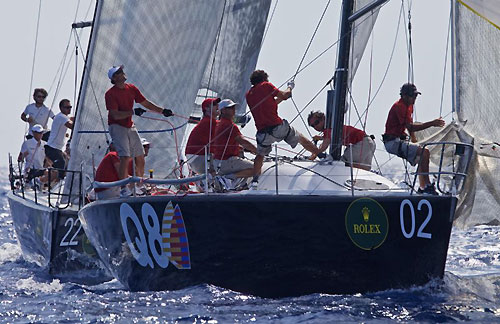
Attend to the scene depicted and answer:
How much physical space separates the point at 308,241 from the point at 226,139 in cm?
173

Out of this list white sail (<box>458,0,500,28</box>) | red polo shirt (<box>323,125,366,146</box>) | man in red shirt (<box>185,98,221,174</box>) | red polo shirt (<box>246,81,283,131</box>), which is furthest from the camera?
red polo shirt (<box>323,125,366,146</box>)

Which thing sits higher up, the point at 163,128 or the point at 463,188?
the point at 163,128

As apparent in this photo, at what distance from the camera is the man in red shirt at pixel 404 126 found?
388 inches

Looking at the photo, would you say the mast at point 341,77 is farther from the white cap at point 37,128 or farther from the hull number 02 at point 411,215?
the white cap at point 37,128

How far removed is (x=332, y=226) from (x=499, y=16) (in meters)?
2.22

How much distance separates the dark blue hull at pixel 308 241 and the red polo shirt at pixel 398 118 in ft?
4.57

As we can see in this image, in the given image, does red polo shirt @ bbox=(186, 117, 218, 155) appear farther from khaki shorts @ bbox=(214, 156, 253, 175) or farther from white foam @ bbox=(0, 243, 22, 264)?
white foam @ bbox=(0, 243, 22, 264)

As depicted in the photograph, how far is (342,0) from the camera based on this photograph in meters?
10.0

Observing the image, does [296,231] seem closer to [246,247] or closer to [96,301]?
[246,247]

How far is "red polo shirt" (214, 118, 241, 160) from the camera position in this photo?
9.98m

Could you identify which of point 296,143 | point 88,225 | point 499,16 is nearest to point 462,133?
point 296,143

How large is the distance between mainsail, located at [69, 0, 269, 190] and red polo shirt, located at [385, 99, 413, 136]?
2.86m

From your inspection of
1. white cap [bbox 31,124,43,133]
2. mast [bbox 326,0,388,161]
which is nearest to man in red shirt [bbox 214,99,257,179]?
mast [bbox 326,0,388,161]

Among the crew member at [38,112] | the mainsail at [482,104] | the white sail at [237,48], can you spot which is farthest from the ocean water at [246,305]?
the crew member at [38,112]
